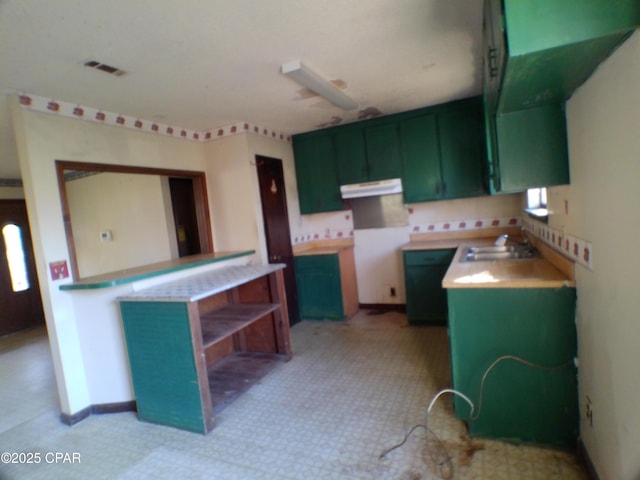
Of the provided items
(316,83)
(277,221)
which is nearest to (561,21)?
(316,83)

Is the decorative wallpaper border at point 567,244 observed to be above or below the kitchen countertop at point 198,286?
above

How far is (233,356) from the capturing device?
338 centimetres

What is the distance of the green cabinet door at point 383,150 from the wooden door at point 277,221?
3.72 ft

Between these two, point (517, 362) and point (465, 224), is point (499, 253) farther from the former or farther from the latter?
point (465, 224)

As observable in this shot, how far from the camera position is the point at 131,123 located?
3.06 meters

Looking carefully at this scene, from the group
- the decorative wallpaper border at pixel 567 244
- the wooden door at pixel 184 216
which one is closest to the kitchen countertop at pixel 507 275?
the decorative wallpaper border at pixel 567 244

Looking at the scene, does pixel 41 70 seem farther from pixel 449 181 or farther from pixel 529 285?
pixel 449 181

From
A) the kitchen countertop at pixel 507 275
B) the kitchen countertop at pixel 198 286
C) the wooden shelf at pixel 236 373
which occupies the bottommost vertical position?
the wooden shelf at pixel 236 373

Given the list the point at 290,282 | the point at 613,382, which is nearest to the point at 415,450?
the point at 613,382

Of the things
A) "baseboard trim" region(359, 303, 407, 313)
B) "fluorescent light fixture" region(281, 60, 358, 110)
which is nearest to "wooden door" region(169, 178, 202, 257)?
"baseboard trim" region(359, 303, 407, 313)

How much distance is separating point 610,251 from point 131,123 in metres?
3.48

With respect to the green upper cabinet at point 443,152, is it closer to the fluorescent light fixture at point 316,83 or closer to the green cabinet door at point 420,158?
the green cabinet door at point 420,158

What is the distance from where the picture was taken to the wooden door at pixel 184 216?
461 centimetres

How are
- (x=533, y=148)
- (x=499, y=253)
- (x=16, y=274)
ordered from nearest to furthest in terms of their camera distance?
(x=533, y=148) < (x=499, y=253) < (x=16, y=274)
